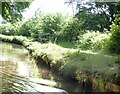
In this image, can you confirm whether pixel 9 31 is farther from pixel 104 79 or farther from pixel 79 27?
pixel 104 79

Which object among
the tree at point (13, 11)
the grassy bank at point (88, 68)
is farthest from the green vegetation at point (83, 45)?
the tree at point (13, 11)

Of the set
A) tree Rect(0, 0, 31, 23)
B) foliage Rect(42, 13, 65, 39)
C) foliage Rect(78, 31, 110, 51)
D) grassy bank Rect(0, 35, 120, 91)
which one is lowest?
grassy bank Rect(0, 35, 120, 91)

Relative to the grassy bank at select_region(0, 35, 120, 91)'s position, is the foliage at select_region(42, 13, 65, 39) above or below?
above

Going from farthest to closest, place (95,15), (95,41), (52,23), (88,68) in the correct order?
(52,23), (95,15), (95,41), (88,68)

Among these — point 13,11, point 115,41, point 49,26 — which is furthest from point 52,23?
point 115,41

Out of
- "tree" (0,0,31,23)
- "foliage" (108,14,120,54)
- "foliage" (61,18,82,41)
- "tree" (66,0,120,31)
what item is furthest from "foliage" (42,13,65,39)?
"foliage" (108,14,120,54)

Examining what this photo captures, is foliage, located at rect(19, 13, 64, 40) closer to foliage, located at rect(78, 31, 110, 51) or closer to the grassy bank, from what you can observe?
foliage, located at rect(78, 31, 110, 51)

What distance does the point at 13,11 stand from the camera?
1405cm

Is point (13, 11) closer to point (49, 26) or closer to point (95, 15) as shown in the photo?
point (95, 15)

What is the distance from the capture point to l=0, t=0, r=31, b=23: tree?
13.0 metres

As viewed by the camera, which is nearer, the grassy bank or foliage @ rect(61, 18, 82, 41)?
the grassy bank

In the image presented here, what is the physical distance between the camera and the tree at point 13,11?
13.0 m

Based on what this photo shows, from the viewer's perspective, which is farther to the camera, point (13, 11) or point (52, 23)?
point (52, 23)

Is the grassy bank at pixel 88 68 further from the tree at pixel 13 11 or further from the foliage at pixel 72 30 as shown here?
the foliage at pixel 72 30
